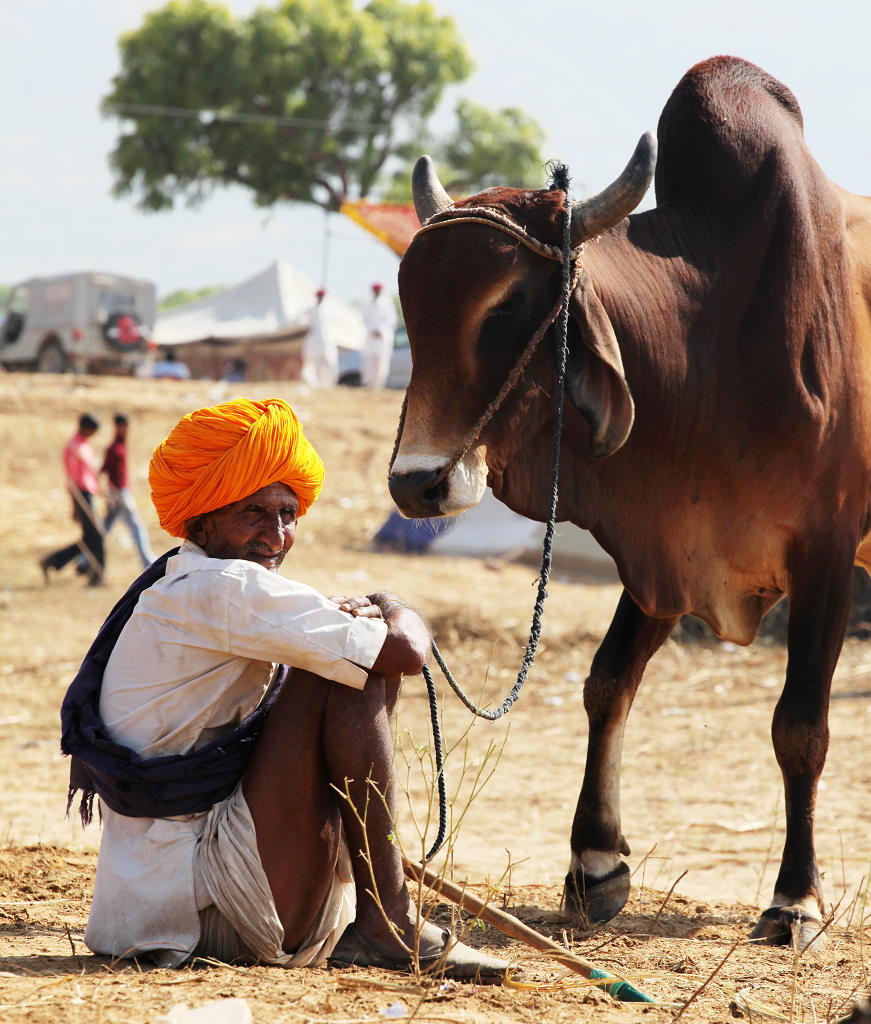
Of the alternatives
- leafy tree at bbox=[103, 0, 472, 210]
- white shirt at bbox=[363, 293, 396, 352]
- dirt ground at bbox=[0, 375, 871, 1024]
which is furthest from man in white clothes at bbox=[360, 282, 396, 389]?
leafy tree at bbox=[103, 0, 472, 210]

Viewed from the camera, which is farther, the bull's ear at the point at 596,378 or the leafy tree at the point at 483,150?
the leafy tree at the point at 483,150

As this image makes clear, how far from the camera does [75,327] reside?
25109 mm

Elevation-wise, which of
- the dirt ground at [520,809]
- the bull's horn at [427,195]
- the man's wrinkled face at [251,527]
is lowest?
the dirt ground at [520,809]

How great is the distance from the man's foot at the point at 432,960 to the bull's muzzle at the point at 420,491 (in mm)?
956

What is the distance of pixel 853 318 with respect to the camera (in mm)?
3840

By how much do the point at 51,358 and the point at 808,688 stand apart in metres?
23.9

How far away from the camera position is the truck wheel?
25.3m

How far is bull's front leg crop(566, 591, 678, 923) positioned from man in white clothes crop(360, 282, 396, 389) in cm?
1601

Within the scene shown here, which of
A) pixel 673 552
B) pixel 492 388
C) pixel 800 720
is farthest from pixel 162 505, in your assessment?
pixel 800 720

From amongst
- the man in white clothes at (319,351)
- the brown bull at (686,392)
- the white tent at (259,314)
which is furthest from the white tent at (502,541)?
the white tent at (259,314)

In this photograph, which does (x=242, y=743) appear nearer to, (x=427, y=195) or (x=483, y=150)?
(x=427, y=195)

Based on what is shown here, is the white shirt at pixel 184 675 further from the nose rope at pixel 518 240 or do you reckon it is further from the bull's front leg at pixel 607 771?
the bull's front leg at pixel 607 771

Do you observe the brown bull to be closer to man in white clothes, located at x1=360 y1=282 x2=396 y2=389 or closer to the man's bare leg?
the man's bare leg

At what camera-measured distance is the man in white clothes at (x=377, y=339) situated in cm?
1984
